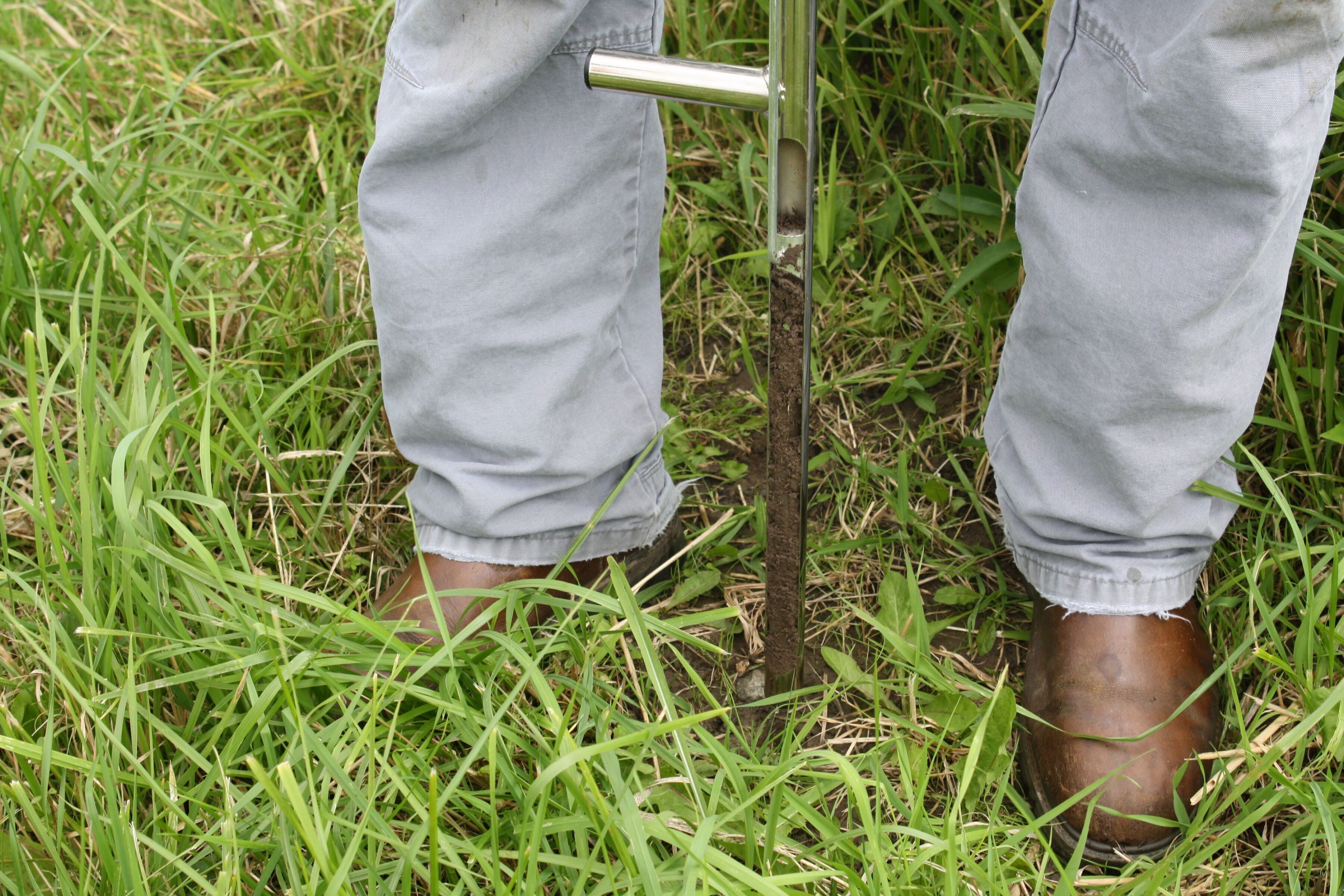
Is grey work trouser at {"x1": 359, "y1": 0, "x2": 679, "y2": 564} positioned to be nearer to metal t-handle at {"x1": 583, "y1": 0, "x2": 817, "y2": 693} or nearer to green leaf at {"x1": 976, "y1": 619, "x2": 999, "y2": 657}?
metal t-handle at {"x1": 583, "y1": 0, "x2": 817, "y2": 693}

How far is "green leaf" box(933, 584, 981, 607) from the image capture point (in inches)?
53.5

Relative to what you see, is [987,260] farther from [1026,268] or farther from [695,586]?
[695,586]

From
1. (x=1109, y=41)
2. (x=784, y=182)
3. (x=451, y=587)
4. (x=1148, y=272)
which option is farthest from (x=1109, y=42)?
(x=451, y=587)

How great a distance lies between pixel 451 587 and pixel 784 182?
0.61m

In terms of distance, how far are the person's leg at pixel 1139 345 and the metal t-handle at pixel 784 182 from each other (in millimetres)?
286

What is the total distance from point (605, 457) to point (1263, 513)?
0.73 meters

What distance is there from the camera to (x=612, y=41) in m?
1.10

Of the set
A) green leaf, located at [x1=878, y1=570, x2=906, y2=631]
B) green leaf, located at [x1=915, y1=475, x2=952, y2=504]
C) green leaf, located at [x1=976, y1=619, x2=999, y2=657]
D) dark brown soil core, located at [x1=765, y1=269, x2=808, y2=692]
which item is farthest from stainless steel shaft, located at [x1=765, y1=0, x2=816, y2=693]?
green leaf, located at [x1=915, y1=475, x2=952, y2=504]

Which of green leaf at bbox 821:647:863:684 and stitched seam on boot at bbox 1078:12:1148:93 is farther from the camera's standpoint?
green leaf at bbox 821:647:863:684

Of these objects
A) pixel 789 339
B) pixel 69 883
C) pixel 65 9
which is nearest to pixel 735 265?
pixel 789 339

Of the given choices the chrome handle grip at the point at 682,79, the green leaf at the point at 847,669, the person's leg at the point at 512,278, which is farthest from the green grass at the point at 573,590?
the chrome handle grip at the point at 682,79

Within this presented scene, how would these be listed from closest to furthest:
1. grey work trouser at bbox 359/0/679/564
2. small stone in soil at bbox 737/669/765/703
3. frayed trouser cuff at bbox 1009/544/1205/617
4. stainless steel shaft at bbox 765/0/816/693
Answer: stainless steel shaft at bbox 765/0/816/693, grey work trouser at bbox 359/0/679/564, frayed trouser cuff at bbox 1009/544/1205/617, small stone in soil at bbox 737/669/765/703

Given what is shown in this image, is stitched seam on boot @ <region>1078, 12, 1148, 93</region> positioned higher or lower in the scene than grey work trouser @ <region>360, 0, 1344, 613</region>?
higher

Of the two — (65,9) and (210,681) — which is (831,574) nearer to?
(210,681)
